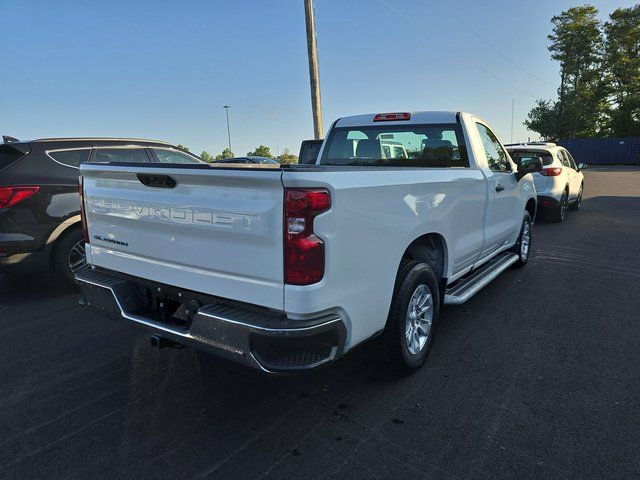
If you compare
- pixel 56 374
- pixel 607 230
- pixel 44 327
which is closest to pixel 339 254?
pixel 56 374

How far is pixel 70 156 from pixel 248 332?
443 centimetres

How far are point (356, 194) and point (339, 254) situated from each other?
13.5 inches

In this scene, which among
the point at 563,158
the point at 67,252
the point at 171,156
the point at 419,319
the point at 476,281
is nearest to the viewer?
the point at 419,319

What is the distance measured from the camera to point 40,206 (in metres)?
4.93

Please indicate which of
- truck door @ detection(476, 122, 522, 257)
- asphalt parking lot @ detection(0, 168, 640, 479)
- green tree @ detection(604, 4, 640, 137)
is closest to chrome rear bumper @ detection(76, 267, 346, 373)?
asphalt parking lot @ detection(0, 168, 640, 479)

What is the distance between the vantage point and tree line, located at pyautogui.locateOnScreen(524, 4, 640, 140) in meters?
45.5

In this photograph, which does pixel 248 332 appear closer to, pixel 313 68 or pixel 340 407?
pixel 340 407

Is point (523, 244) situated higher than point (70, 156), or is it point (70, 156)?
point (70, 156)

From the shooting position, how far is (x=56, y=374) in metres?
3.35

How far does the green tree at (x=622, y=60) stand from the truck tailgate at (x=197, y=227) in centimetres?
5158

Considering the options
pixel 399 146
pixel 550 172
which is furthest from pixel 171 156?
pixel 550 172

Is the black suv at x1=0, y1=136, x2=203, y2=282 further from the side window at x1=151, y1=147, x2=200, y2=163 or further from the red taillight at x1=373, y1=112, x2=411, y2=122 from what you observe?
the red taillight at x1=373, y1=112, x2=411, y2=122

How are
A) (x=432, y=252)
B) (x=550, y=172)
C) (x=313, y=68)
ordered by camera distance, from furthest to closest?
(x=313, y=68) → (x=550, y=172) → (x=432, y=252)

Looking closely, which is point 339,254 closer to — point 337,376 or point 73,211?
point 337,376
